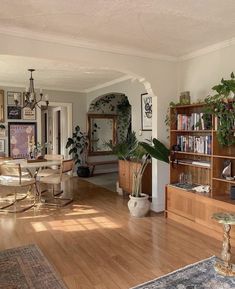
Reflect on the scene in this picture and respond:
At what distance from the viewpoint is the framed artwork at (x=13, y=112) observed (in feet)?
22.6

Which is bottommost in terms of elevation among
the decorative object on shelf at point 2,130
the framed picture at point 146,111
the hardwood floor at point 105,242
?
the hardwood floor at point 105,242

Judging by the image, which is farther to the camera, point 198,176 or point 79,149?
point 79,149

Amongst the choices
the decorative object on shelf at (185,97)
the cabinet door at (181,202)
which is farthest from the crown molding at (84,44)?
the cabinet door at (181,202)

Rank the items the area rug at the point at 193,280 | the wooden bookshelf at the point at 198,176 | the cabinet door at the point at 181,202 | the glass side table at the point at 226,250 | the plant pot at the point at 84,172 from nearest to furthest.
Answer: the area rug at the point at 193,280, the glass side table at the point at 226,250, the wooden bookshelf at the point at 198,176, the cabinet door at the point at 181,202, the plant pot at the point at 84,172

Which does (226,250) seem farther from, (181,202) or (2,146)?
(2,146)

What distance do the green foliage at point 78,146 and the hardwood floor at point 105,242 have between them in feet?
10.4

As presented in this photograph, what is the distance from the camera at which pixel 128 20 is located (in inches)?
117

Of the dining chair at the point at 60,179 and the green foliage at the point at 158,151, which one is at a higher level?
the green foliage at the point at 158,151

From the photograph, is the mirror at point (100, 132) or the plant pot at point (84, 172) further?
the mirror at point (100, 132)

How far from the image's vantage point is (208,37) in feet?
11.6

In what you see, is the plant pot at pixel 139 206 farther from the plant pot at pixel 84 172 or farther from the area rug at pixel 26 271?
the plant pot at pixel 84 172

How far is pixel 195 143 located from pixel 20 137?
4.75 metres

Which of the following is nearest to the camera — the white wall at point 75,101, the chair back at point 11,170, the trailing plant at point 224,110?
the trailing plant at point 224,110

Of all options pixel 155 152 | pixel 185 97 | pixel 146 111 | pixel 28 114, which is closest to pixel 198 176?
pixel 155 152
